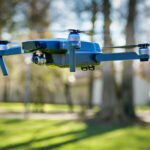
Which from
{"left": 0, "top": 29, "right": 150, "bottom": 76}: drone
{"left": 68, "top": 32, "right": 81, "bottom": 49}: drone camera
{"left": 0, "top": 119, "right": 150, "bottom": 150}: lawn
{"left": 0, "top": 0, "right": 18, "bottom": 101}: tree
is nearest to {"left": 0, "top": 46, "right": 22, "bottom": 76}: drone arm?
{"left": 0, "top": 29, "right": 150, "bottom": 76}: drone

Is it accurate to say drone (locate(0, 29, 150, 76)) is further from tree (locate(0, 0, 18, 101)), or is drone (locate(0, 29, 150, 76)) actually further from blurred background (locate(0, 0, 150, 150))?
tree (locate(0, 0, 18, 101))

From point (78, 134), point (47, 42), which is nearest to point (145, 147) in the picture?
point (78, 134)

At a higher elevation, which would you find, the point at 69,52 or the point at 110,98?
the point at 69,52

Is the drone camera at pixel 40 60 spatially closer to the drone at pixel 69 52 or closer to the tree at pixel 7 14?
the drone at pixel 69 52

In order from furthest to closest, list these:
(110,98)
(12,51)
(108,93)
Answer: (108,93) → (110,98) → (12,51)

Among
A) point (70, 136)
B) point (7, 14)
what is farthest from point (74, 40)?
point (70, 136)

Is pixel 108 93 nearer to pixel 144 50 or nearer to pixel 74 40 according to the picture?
pixel 144 50

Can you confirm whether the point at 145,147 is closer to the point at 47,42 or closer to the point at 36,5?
the point at 36,5

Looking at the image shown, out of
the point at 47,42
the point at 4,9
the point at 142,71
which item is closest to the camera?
the point at 47,42

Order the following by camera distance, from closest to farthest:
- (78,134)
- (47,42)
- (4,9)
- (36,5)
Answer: (47,42)
(4,9)
(36,5)
(78,134)
